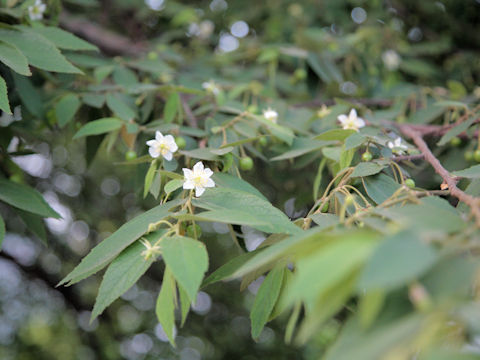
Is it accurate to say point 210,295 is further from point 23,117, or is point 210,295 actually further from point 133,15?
point 23,117

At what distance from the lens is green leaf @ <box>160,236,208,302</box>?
0.75 m

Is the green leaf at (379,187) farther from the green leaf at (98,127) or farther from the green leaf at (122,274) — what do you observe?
the green leaf at (98,127)

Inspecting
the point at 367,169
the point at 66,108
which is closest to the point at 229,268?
the point at 367,169

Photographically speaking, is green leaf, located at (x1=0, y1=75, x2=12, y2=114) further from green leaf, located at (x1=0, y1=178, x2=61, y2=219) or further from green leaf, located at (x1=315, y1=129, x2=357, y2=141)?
green leaf, located at (x1=315, y1=129, x2=357, y2=141)

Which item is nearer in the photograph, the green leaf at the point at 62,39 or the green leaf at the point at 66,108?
the green leaf at the point at 62,39

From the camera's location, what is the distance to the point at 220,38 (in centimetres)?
367

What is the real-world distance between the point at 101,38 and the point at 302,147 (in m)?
1.76

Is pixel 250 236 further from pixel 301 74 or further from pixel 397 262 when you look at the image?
pixel 397 262

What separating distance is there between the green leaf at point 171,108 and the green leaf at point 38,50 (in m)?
0.43

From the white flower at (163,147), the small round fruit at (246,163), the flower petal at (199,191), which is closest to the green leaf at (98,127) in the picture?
the white flower at (163,147)

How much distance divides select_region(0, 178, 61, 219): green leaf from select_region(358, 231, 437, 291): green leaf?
1193 millimetres

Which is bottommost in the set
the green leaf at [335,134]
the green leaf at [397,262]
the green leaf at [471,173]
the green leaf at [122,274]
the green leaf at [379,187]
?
the green leaf at [335,134]

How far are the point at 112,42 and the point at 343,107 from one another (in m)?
1.60

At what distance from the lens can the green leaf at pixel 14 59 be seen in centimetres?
126
